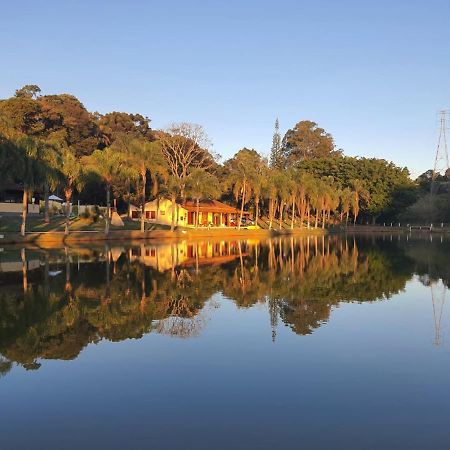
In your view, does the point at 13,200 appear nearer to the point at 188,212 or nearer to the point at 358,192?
the point at 188,212

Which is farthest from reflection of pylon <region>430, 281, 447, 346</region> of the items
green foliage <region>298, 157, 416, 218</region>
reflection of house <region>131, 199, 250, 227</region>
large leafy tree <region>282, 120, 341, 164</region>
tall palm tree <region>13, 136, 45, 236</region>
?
large leafy tree <region>282, 120, 341, 164</region>

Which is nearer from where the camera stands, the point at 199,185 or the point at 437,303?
the point at 437,303

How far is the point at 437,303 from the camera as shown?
18.3m

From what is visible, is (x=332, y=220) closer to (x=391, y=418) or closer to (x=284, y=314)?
(x=284, y=314)

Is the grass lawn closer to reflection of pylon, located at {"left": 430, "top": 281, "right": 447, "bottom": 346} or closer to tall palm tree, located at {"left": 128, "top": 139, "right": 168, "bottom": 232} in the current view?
tall palm tree, located at {"left": 128, "top": 139, "right": 168, "bottom": 232}

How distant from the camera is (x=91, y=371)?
10.0m

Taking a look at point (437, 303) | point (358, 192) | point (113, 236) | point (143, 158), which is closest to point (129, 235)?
point (113, 236)

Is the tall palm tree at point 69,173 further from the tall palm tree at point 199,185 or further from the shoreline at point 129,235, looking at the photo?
the tall palm tree at point 199,185

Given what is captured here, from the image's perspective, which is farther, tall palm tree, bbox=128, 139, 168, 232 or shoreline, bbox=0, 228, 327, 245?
tall palm tree, bbox=128, 139, 168, 232

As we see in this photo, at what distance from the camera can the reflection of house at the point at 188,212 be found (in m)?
80.0

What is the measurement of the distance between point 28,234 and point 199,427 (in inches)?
1598

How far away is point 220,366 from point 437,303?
1106cm

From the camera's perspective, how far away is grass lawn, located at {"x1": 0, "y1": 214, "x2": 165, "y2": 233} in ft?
161

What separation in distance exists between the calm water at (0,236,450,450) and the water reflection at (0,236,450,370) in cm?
9
